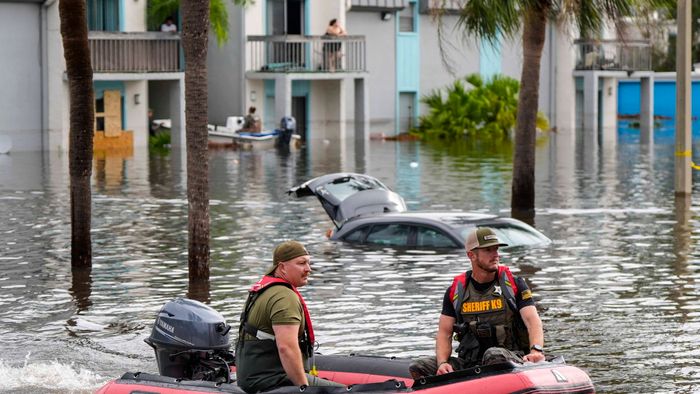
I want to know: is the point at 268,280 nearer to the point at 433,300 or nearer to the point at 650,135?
the point at 433,300

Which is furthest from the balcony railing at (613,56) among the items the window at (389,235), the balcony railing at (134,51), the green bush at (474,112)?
the window at (389,235)

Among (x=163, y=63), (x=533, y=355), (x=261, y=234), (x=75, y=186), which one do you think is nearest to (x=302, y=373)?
(x=533, y=355)

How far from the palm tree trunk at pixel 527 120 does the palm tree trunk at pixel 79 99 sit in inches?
384

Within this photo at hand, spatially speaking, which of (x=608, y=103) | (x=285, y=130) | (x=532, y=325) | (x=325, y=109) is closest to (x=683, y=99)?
(x=532, y=325)

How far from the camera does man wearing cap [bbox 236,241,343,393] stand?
1066cm

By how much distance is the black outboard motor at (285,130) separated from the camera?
53469 millimetres

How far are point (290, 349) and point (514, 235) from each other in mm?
13450

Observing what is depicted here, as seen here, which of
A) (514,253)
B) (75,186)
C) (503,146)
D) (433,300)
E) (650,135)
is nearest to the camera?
(433,300)

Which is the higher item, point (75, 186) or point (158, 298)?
point (75, 186)

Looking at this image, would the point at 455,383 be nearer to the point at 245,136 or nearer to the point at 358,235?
the point at 358,235

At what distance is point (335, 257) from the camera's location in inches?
908

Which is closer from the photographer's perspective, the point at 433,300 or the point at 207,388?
the point at 207,388

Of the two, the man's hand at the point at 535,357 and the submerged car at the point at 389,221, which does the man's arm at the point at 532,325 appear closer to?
the man's hand at the point at 535,357

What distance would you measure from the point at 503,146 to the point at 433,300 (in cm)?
3655
